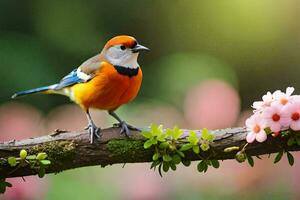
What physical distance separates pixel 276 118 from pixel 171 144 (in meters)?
0.21

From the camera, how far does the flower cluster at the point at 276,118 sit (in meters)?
1.54

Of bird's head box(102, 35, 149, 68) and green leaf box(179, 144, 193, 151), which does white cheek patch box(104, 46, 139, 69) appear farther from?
green leaf box(179, 144, 193, 151)

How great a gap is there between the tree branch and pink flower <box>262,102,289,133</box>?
0.05 metres

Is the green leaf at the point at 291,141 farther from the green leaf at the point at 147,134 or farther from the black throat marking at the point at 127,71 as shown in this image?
the black throat marking at the point at 127,71

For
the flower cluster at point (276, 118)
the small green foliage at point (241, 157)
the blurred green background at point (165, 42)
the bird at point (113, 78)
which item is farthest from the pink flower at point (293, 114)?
the blurred green background at point (165, 42)

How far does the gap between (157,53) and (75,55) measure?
1.84ft

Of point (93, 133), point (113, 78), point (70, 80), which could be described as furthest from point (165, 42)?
point (93, 133)

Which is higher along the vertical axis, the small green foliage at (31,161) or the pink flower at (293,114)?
the pink flower at (293,114)

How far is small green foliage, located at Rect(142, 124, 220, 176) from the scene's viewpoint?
1.57 meters

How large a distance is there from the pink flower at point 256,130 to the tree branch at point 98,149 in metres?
0.04

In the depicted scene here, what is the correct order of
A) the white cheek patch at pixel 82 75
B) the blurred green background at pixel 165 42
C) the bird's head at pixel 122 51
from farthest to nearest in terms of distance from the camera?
the blurred green background at pixel 165 42, the white cheek patch at pixel 82 75, the bird's head at pixel 122 51

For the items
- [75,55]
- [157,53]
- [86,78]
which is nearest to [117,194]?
[86,78]

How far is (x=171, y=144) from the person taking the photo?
1581 mm

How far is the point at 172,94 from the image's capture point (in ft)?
11.9
